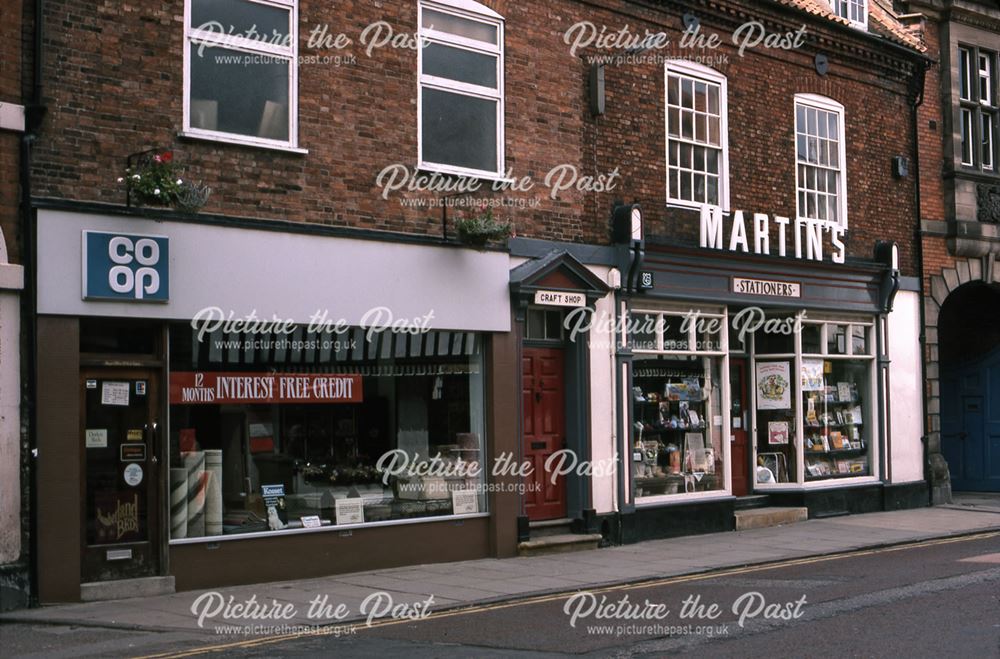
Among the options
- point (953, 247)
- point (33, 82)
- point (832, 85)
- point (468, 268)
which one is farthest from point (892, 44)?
point (33, 82)

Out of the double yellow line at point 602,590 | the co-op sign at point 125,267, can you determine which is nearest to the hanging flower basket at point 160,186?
the co-op sign at point 125,267

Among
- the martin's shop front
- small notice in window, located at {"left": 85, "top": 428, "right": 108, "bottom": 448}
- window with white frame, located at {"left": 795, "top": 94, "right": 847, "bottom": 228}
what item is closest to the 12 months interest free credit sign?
small notice in window, located at {"left": 85, "top": 428, "right": 108, "bottom": 448}

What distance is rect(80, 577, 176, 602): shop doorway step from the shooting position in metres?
11.4

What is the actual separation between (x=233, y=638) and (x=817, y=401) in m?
12.4

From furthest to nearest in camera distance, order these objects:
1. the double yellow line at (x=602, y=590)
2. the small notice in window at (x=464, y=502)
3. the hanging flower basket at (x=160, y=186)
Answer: the small notice in window at (x=464, y=502) → the hanging flower basket at (x=160, y=186) → the double yellow line at (x=602, y=590)

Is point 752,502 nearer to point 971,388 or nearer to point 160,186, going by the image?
point 971,388

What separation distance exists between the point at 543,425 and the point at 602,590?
3762 mm

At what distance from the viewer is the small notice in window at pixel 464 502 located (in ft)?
48.3

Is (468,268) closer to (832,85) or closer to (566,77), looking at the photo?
(566,77)

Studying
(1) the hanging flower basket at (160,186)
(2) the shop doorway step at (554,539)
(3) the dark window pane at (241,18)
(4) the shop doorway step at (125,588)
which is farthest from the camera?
(2) the shop doorway step at (554,539)

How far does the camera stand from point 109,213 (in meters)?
11.6

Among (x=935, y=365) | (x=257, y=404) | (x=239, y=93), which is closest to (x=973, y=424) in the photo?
(x=935, y=365)

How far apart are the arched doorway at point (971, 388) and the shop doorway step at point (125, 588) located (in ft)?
54.0

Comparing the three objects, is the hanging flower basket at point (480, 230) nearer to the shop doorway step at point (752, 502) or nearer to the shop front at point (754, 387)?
the shop front at point (754, 387)
